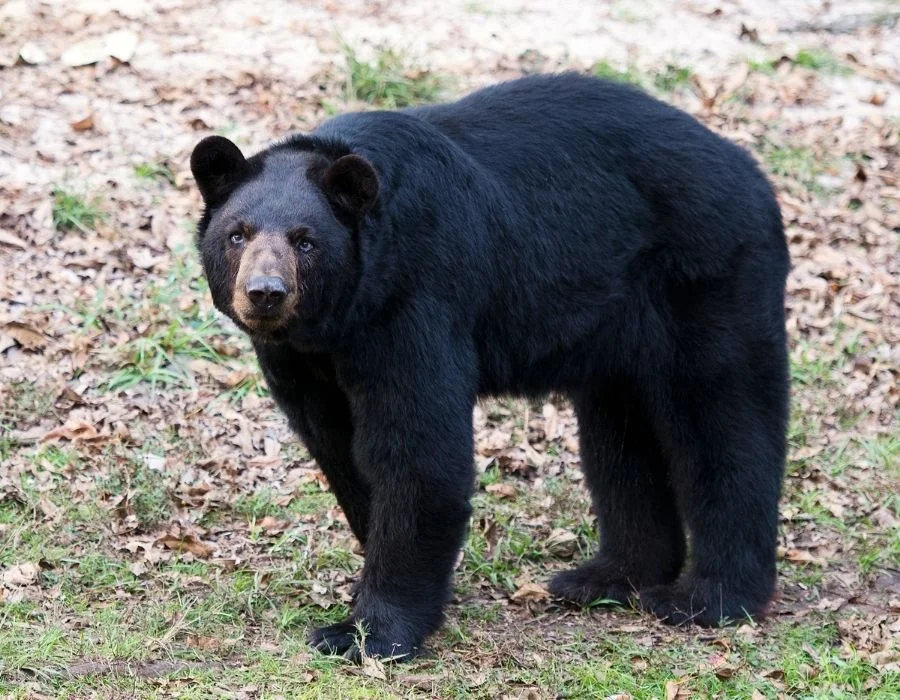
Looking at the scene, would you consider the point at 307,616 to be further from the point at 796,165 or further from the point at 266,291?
the point at 796,165

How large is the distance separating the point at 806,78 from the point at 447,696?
8629mm

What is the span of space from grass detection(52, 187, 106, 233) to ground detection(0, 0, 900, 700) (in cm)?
2

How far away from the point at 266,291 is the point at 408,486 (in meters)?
1.12

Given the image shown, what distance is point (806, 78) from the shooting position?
40.5 ft

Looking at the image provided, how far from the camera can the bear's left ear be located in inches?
213

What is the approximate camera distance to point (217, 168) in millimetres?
5629

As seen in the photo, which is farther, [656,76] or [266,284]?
[656,76]

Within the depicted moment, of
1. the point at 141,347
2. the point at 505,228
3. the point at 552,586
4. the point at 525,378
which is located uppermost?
the point at 505,228

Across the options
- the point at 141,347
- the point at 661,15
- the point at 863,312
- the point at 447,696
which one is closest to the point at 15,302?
the point at 141,347

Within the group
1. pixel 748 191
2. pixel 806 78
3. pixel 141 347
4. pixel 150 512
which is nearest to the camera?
pixel 748 191

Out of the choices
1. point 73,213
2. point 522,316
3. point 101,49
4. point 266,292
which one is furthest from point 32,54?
point 266,292

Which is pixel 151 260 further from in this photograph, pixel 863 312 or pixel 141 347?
pixel 863 312

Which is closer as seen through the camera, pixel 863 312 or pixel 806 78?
pixel 863 312

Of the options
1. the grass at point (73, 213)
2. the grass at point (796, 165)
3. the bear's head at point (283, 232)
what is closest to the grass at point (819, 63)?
the grass at point (796, 165)
